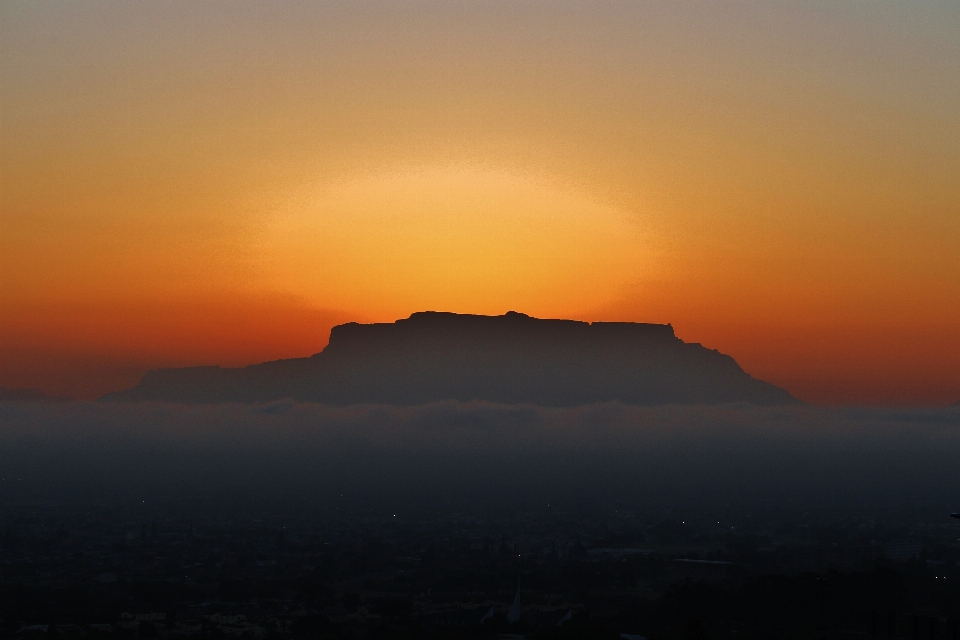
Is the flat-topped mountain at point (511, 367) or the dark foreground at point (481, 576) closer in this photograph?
the dark foreground at point (481, 576)

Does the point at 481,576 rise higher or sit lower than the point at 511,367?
lower

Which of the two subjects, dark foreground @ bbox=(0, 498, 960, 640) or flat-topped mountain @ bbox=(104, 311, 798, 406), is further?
flat-topped mountain @ bbox=(104, 311, 798, 406)

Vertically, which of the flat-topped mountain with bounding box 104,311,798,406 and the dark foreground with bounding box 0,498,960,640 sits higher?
the flat-topped mountain with bounding box 104,311,798,406

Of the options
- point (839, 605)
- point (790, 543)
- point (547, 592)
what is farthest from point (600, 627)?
point (790, 543)

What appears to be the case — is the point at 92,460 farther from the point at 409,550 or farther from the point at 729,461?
the point at 409,550

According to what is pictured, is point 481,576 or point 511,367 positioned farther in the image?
point 511,367

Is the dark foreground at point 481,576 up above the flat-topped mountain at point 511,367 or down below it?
below
